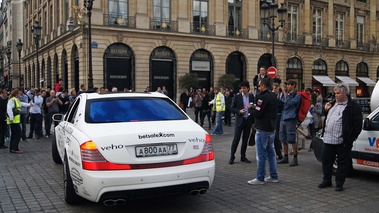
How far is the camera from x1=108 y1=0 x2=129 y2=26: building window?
30984 millimetres

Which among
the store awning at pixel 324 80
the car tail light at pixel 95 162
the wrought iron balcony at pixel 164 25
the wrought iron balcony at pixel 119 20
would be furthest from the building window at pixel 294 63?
the car tail light at pixel 95 162

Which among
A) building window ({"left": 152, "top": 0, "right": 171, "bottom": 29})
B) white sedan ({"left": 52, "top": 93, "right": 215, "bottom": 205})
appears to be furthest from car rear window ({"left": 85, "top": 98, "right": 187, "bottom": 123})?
building window ({"left": 152, "top": 0, "right": 171, "bottom": 29})

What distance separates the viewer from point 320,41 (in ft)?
144

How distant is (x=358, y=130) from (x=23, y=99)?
1379 cm

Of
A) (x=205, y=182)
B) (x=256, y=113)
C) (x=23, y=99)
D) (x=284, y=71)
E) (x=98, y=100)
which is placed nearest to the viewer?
(x=205, y=182)

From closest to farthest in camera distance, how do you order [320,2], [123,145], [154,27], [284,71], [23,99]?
[123,145]
[23,99]
[154,27]
[284,71]
[320,2]

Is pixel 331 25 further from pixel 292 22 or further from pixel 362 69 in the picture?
pixel 362 69

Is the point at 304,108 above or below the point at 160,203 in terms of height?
above

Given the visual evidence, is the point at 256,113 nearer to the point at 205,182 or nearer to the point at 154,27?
the point at 205,182

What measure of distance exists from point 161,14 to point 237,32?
8035mm

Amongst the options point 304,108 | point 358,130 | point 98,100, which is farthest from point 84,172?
point 304,108

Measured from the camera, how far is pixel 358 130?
20.2ft

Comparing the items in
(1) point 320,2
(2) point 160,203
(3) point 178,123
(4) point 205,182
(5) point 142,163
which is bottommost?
(2) point 160,203

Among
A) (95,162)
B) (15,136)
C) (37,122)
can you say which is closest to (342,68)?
(37,122)
